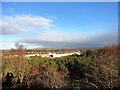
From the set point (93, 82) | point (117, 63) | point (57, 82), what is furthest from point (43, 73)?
point (117, 63)

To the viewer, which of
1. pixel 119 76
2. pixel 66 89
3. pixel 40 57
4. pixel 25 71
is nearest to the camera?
pixel 119 76

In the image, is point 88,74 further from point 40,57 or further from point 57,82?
point 40,57

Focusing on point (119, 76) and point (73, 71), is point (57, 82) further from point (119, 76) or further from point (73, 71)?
point (119, 76)

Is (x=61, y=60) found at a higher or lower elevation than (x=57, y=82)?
higher

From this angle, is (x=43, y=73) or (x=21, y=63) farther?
(x=21, y=63)

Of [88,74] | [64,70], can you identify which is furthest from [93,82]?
[64,70]

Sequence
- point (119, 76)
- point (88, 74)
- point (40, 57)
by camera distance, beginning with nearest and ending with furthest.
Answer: point (119, 76) < point (88, 74) < point (40, 57)
